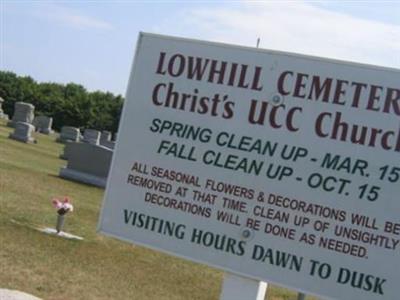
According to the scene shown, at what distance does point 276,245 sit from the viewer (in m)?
3.72

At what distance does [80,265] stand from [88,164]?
34.3 feet

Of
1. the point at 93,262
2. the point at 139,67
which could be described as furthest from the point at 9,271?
the point at 139,67

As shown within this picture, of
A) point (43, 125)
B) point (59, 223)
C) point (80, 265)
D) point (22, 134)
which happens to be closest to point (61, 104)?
point (43, 125)

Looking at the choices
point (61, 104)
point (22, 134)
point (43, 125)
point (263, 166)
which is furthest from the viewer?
point (61, 104)

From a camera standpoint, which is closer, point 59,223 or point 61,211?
point 61,211

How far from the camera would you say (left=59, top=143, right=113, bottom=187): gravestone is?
18.2 meters

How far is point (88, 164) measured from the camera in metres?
18.6

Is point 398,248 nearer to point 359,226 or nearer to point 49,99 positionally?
point 359,226

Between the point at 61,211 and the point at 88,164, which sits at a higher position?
the point at 88,164

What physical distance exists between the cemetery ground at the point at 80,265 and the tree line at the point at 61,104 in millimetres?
50458

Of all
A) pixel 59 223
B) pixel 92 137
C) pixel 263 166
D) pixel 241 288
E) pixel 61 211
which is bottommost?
pixel 59 223

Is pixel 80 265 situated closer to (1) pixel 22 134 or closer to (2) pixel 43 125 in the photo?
(1) pixel 22 134

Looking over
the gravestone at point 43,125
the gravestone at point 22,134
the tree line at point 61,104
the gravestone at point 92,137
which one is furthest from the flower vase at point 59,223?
the tree line at point 61,104

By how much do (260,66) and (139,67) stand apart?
73 cm
